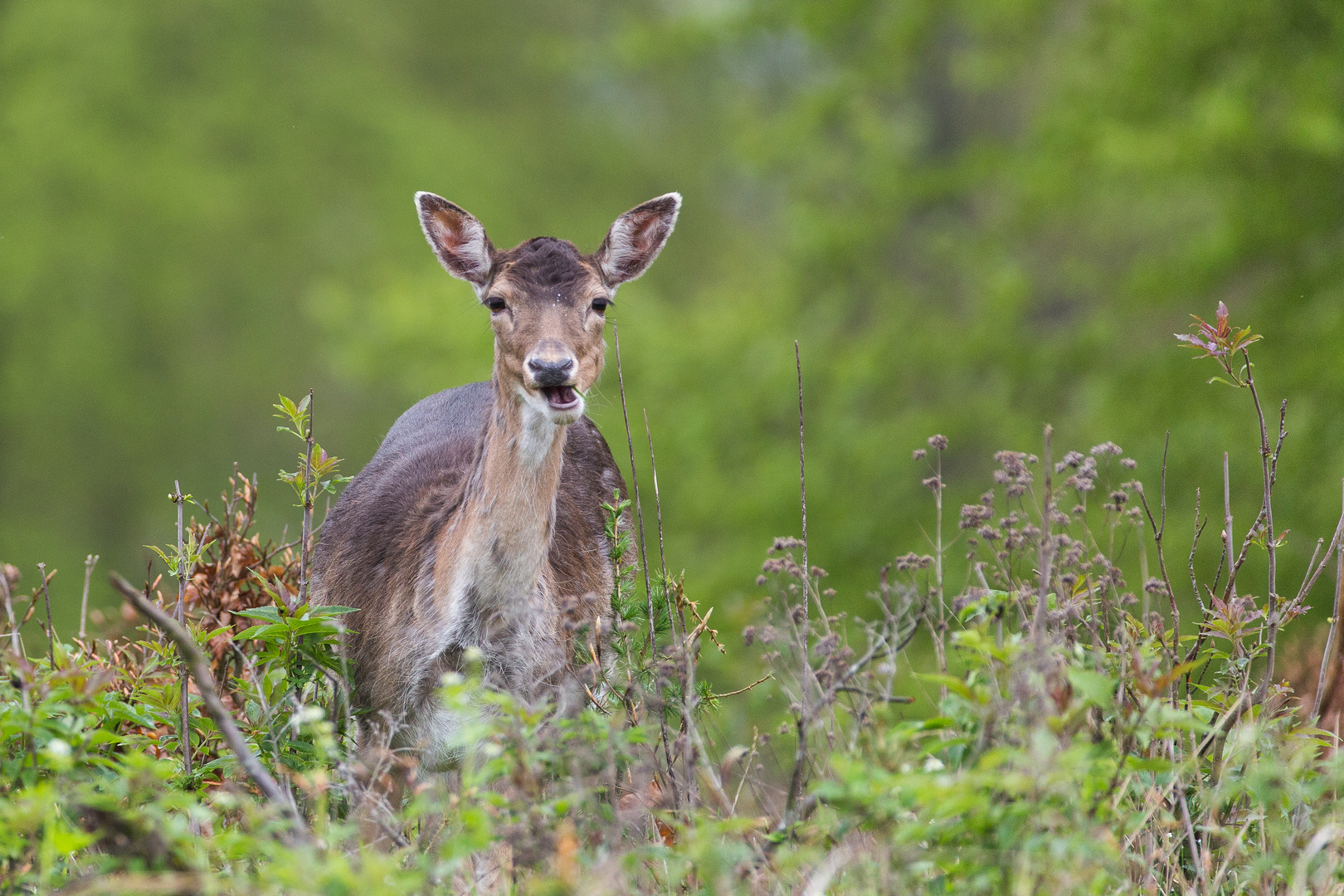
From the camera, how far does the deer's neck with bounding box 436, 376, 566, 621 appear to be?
15.6 ft

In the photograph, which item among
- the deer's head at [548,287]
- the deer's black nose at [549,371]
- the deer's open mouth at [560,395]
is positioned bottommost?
the deer's open mouth at [560,395]

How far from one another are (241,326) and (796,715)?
651 inches

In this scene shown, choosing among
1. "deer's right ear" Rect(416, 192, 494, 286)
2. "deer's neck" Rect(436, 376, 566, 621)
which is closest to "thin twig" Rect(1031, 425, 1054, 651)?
"deer's neck" Rect(436, 376, 566, 621)

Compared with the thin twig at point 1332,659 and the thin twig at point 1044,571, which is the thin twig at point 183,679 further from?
the thin twig at point 1332,659

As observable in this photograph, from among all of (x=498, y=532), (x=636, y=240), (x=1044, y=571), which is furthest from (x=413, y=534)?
(x=1044, y=571)

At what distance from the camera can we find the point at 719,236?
2077 centimetres

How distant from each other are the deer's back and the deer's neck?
14 centimetres

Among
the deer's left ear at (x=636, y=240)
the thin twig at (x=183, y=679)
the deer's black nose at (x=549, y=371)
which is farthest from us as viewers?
the deer's left ear at (x=636, y=240)

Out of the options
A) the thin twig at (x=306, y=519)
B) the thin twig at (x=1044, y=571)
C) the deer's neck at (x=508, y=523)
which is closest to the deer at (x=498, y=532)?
the deer's neck at (x=508, y=523)

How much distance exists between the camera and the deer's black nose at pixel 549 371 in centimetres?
461

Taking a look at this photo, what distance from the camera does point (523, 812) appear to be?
2.97 m

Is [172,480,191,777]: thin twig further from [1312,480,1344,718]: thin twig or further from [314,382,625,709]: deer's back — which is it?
[1312,480,1344,718]: thin twig

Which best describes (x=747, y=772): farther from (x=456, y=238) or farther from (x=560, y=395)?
(x=456, y=238)

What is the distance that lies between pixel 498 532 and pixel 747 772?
4.29 feet
